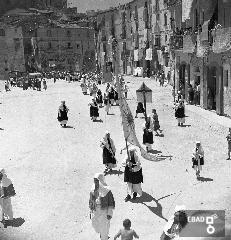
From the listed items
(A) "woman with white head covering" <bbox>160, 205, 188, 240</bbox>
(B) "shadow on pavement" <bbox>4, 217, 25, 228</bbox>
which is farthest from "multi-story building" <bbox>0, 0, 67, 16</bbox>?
(A) "woman with white head covering" <bbox>160, 205, 188, 240</bbox>

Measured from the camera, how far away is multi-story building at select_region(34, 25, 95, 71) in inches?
2908

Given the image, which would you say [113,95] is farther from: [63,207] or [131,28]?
[131,28]

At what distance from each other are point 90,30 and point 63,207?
69.5 m

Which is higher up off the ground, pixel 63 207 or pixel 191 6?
pixel 191 6

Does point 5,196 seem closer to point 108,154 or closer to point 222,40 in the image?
point 108,154

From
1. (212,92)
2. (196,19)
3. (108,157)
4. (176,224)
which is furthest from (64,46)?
(176,224)

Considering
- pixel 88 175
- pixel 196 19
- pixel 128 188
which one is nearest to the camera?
pixel 128 188

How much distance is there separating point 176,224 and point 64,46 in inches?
2787

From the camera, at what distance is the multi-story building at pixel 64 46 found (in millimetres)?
73875

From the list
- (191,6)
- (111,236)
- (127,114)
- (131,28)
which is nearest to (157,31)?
(131,28)

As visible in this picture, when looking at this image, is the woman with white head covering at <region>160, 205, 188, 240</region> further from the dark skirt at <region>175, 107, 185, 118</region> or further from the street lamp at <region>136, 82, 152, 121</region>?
the dark skirt at <region>175, 107, 185, 118</region>

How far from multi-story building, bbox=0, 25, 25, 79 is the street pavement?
2076 inches

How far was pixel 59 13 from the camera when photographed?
86.4 m

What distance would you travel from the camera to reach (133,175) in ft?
34.6
